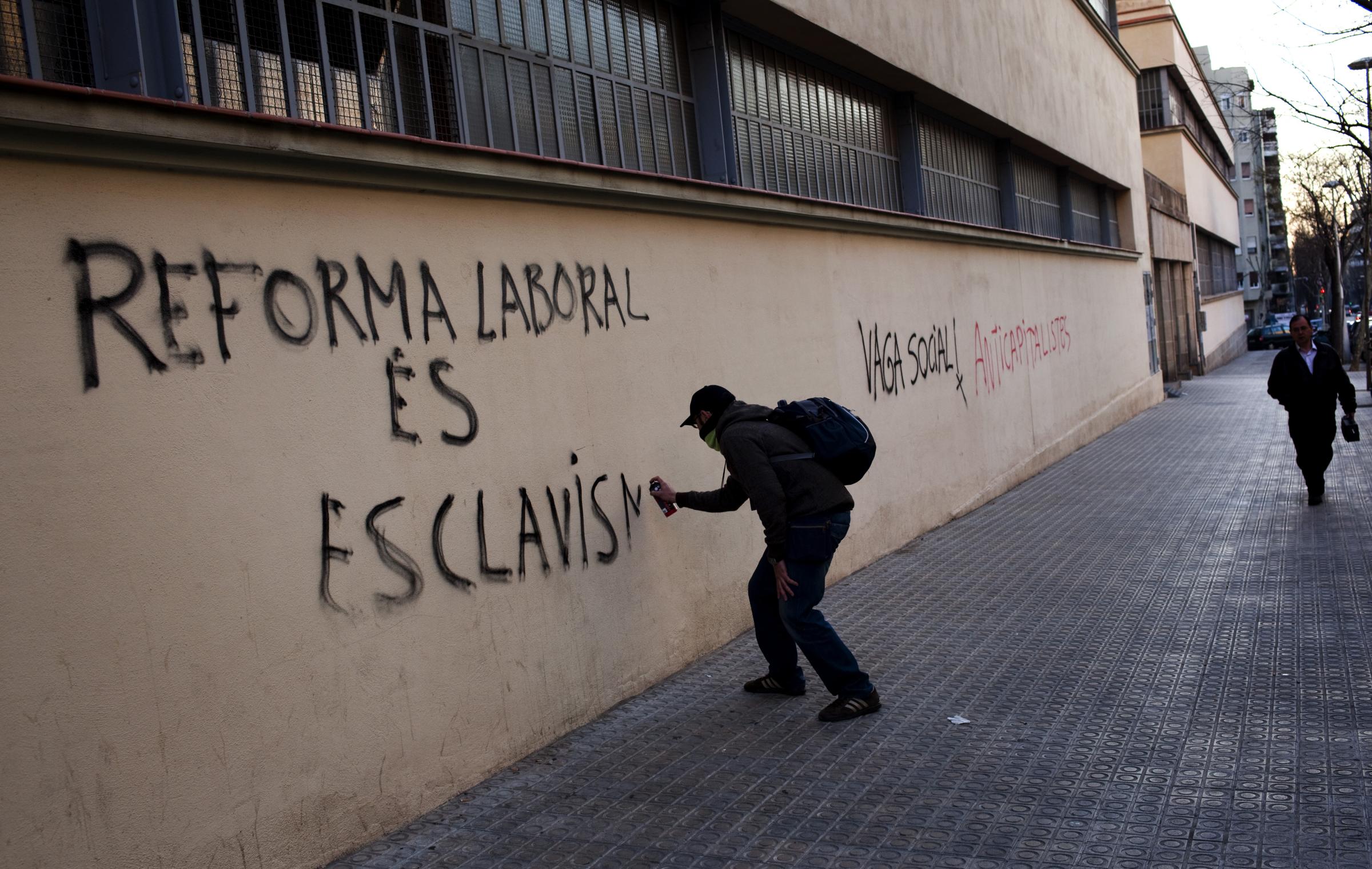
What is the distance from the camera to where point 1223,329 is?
43.7m

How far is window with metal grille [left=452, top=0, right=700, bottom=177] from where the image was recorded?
5.97 meters

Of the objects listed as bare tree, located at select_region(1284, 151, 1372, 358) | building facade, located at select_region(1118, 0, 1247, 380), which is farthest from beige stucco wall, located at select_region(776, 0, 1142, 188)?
bare tree, located at select_region(1284, 151, 1372, 358)

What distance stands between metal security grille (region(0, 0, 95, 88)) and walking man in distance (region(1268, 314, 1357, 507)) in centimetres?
919

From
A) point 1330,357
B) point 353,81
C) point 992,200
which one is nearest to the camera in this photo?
point 353,81

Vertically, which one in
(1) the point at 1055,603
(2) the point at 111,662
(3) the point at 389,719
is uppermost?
(2) the point at 111,662

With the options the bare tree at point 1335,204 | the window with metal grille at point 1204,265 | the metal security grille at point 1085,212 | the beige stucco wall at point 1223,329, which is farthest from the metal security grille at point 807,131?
the window with metal grille at point 1204,265

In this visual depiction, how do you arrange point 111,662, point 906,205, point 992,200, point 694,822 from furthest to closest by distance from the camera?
1. point 992,200
2. point 906,205
3. point 694,822
4. point 111,662

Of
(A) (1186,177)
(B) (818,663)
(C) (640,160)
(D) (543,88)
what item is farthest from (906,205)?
(A) (1186,177)

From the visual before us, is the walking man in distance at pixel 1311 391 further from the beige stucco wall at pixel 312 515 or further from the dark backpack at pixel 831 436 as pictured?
the dark backpack at pixel 831 436

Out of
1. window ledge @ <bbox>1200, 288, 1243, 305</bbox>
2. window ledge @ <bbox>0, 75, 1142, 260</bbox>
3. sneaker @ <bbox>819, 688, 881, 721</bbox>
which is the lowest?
sneaker @ <bbox>819, 688, 881, 721</bbox>

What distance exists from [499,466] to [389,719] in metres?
1.20

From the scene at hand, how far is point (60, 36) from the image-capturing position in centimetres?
398

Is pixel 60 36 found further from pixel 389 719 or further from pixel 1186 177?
pixel 1186 177

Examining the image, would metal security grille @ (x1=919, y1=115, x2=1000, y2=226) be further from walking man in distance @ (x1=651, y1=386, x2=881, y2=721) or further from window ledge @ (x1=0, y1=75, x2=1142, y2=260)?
walking man in distance @ (x1=651, y1=386, x2=881, y2=721)
